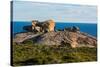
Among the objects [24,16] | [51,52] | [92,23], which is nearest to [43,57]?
[51,52]

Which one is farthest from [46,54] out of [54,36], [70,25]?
[70,25]

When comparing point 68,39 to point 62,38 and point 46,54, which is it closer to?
point 62,38

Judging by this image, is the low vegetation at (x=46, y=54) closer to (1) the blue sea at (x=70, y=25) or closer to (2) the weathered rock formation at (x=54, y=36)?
(2) the weathered rock formation at (x=54, y=36)

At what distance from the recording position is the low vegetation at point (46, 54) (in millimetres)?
2352

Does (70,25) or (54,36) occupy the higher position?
(70,25)

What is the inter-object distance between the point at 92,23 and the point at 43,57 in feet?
2.20

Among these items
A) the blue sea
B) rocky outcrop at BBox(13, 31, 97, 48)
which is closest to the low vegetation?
rocky outcrop at BBox(13, 31, 97, 48)

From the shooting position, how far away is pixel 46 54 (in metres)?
2.45

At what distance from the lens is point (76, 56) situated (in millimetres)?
2572

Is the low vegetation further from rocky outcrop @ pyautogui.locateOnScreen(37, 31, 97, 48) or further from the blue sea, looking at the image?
the blue sea

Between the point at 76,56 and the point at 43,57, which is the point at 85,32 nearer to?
the point at 76,56

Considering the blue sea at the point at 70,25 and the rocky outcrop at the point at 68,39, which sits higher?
the blue sea at the point at 70,25

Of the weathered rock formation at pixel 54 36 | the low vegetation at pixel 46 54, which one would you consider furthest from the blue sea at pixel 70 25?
the low vegetation at pixel 46 54

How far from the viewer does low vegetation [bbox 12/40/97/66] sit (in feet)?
7.72
